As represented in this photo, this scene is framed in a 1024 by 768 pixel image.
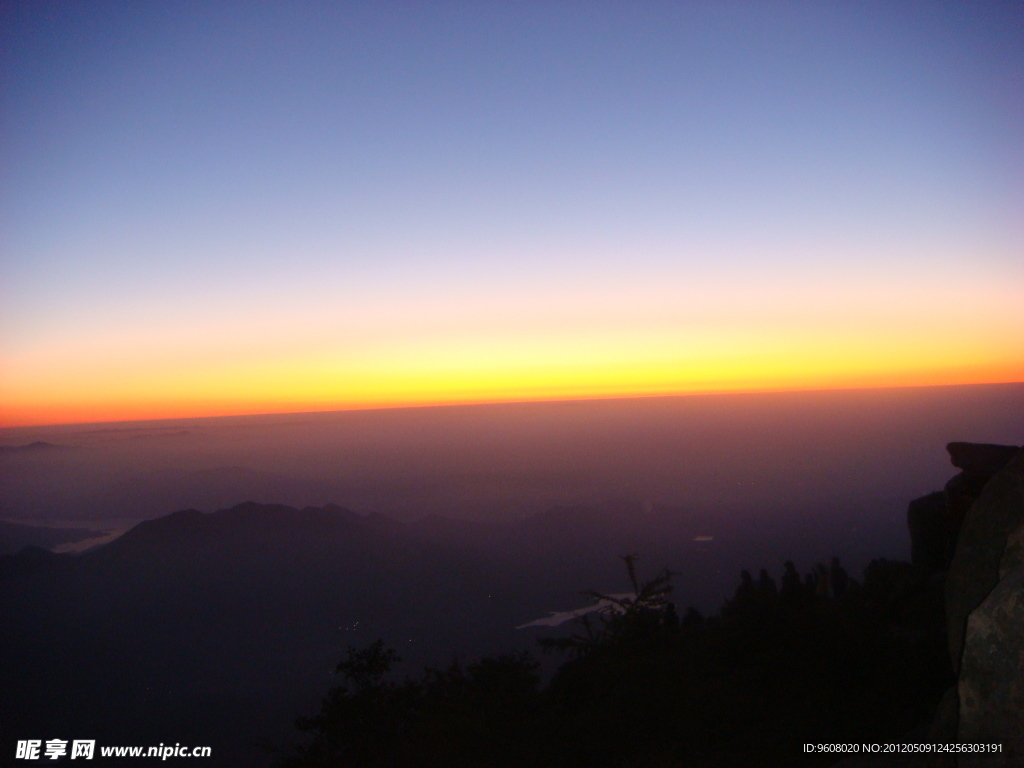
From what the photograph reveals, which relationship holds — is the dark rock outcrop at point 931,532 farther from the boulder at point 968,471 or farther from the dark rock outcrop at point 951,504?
the boulder at point 968,471

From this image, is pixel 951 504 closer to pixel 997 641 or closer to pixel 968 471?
pixel 968 471

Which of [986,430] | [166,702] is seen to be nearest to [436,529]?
[166,702]

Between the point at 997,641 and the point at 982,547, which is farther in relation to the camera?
the point at 982,547

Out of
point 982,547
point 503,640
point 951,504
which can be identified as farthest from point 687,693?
point 503,640

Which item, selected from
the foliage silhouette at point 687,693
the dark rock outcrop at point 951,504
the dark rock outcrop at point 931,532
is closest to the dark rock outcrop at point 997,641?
the foliage silhouette at point 687,693

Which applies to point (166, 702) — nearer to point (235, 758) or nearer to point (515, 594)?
point (235, 758)

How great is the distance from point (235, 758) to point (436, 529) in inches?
3769

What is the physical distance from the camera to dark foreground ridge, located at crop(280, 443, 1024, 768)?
5.73m

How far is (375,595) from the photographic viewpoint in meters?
128

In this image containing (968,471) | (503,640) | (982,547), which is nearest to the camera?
(982,547)

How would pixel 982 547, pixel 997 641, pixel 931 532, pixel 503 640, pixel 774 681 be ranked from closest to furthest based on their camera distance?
pixel 997 641
pixel 982 547
pixel 774 681
pixel 931 532
pixel 503 640

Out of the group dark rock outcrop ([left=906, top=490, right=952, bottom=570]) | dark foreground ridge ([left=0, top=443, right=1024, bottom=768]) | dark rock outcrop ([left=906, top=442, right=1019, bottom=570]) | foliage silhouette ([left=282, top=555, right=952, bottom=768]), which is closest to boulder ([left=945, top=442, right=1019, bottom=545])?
dark rock outcrop ([left=906, top=442, right=1019, bottom=570])

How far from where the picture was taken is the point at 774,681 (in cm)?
1500

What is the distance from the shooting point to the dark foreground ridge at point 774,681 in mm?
5727
